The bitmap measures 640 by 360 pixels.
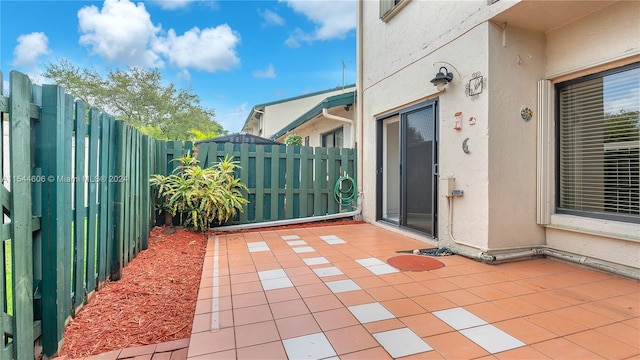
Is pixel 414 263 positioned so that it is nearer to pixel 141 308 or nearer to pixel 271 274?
pixel 271 274

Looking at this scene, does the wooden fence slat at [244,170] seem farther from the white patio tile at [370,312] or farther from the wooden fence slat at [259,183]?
the white patio tile at [370,312]

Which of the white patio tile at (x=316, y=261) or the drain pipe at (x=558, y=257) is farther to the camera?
the white patio tile at (x=316, y=261)

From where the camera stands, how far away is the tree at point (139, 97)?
15266 mm

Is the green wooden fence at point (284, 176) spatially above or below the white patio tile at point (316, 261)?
above

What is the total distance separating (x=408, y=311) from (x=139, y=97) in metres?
19.5

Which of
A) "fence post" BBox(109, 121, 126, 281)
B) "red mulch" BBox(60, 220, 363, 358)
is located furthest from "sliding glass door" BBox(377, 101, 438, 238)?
"fence post" BBox(109, 121, 126, 281)

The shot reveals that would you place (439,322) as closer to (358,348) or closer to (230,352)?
(358,348)

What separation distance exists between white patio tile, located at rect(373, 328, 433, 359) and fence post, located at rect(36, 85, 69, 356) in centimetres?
201

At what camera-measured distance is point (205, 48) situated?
1656cm

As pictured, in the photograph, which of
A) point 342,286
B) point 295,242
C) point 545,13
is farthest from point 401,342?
point 545,13

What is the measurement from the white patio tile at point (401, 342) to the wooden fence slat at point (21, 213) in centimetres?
200

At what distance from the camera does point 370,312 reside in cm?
225

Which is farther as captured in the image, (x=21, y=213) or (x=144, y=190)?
(x=144, y=190)

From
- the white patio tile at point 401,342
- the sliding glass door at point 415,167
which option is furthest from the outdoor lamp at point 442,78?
the white patio tile at point 401,342
